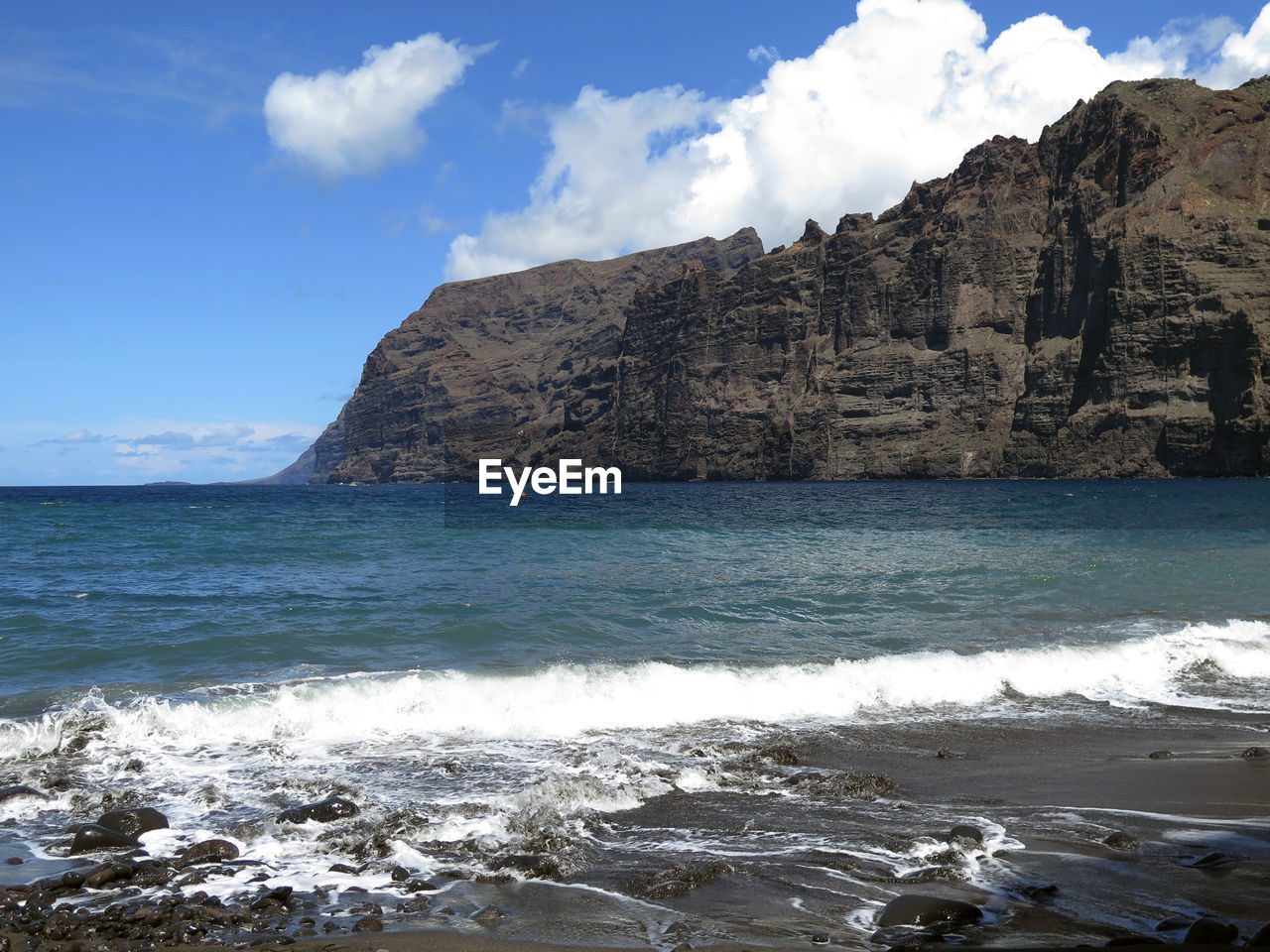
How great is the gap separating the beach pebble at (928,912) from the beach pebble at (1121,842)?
1967 millimetres

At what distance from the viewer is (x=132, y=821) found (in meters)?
7.38

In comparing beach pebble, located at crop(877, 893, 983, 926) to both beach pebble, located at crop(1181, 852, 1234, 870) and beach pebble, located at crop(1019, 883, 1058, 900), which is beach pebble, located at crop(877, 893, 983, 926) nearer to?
beach pebble, located at crop(1019, 883, 1058, 900)

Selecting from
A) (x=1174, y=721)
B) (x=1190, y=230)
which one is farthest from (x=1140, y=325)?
(x=1174, y=721)

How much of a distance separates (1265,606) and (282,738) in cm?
2076

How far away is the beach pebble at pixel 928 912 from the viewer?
5473 mm

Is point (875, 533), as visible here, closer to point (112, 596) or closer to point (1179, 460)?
point (112, 596)

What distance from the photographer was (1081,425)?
140 metres

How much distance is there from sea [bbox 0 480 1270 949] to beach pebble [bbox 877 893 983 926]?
0.17 metres

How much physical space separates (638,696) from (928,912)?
700 cm

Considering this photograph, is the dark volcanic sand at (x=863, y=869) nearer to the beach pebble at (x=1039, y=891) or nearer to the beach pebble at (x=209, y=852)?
the beach pebble at (x=1039, y=891)

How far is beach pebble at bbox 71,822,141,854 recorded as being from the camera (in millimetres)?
6961

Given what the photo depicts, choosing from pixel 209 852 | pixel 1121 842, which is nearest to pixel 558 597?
pixel 209 852

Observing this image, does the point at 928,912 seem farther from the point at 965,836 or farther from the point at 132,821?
the point at 132,821

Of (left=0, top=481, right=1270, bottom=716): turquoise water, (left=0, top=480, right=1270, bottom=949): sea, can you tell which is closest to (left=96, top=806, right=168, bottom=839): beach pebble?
(left=0, top=480, right=1270, bottom=949): sea
